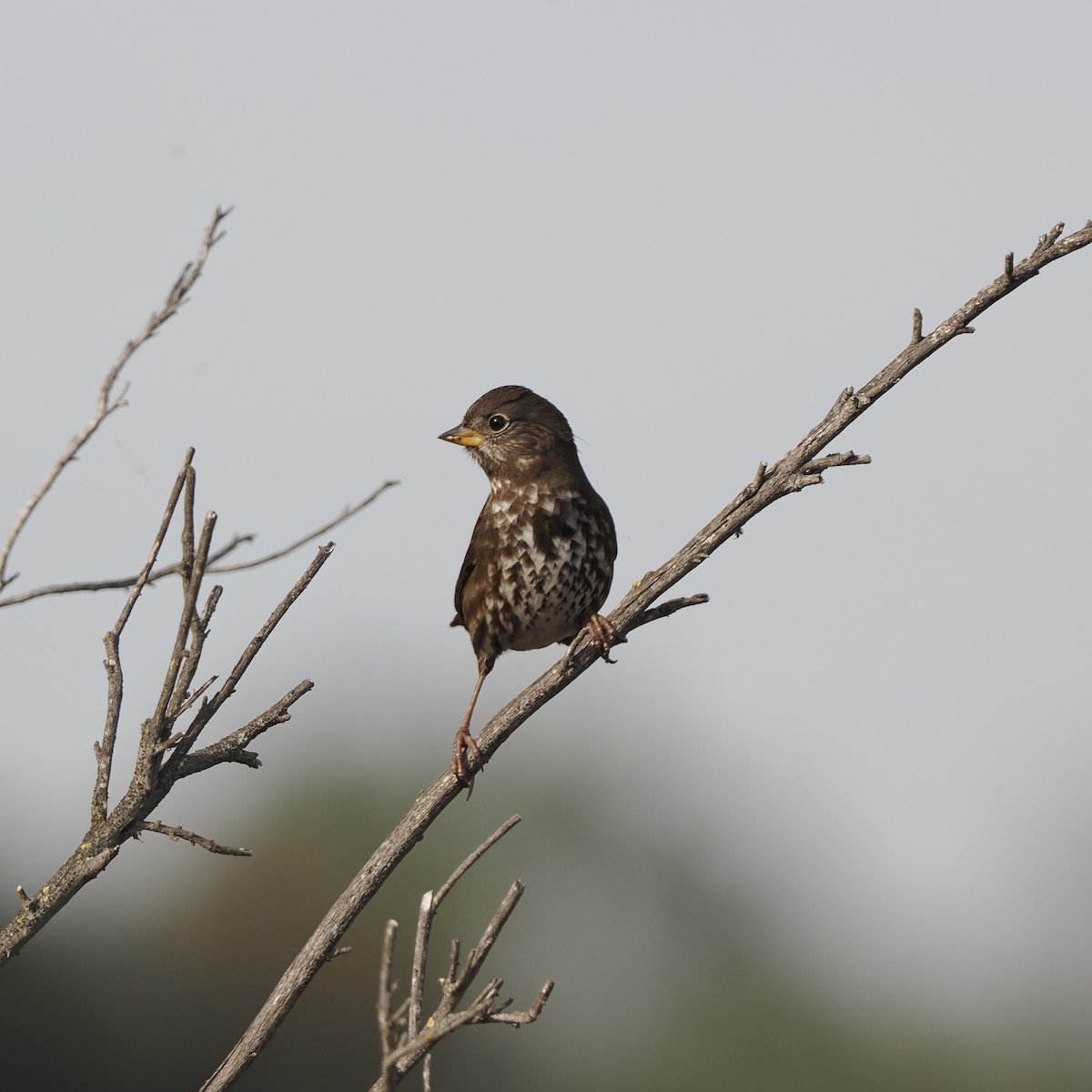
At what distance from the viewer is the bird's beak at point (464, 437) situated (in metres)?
9.46

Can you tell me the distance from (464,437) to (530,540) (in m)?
1.04

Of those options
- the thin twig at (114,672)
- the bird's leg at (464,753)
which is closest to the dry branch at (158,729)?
the thin twig at (114,672)

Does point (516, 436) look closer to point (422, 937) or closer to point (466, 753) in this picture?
point (466, 753)

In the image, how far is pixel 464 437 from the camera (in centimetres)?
952

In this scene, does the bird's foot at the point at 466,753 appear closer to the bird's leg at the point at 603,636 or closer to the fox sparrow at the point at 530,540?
the bird's leg at the point at 603,636

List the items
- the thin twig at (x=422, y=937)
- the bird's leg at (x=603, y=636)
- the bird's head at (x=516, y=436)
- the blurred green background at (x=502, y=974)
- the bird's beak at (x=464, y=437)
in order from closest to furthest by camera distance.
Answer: the thin twig at (x=422, y=937) < the bird's leg at (x=603, y=636) < the bird's head at (x=516, y=436) < the bird's beak at (x=464, y=437) < the blurred green background at (x=502, y=974)

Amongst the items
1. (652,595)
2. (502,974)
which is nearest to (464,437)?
(652,595)

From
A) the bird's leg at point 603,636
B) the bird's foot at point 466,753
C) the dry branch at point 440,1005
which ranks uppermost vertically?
the bird's leg at point 603,636

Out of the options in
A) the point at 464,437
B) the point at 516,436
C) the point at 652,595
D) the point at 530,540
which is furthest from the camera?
the point at 464,437

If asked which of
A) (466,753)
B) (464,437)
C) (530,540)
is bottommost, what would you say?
(466,753)

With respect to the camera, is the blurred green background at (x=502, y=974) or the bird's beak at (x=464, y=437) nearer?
the bird's beak at (x=464, y=437)

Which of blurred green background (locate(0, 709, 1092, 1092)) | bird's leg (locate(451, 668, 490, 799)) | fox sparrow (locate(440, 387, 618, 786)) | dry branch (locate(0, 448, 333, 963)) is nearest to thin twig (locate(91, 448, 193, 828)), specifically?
dry branch (locate(0, 448, 333, 963))

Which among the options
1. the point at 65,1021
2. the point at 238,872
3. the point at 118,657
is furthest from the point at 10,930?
the point at 238,872

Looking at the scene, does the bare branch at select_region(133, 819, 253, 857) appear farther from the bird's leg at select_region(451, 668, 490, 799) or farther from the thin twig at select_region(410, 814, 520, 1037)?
the bird's leg at select_region(451, 668, 490, 799)
